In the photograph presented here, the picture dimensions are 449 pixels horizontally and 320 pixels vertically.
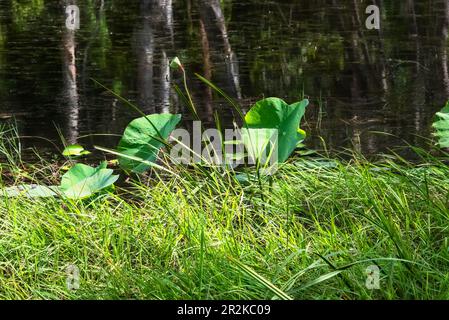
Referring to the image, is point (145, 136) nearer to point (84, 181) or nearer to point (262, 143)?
point (84, 181)

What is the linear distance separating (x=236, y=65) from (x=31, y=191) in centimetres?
434

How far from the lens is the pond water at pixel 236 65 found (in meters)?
Result: 6.68

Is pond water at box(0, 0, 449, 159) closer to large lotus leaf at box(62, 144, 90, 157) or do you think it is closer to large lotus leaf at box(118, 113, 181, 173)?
large lotus leaf at box(62, 144, 90, 157)

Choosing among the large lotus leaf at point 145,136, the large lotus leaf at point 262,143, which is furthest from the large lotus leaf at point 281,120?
the large lotus leaf at point 145,136

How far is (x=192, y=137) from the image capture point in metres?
6.04

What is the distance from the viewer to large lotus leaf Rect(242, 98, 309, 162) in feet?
15.1

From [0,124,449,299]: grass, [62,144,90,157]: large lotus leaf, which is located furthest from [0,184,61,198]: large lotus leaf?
[62,144,90,157]: large lotus leaf

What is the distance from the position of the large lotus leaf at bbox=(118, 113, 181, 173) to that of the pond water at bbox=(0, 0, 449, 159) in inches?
28.5

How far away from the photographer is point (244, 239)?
407 centimetres

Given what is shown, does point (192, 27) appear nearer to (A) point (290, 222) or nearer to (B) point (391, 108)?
(B) point (391, 108)

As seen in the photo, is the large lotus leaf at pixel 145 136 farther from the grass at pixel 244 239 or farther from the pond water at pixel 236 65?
the pond water at pixel 236 65

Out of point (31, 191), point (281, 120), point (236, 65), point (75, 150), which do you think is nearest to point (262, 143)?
point (281, 120)

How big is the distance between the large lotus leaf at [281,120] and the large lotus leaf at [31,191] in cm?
93
